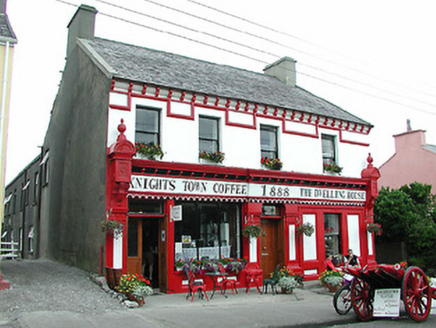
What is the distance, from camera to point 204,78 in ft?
61.1

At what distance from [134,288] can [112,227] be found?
6.70 feet

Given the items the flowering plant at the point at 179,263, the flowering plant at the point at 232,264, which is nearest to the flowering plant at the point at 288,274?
the flowering plant at the point at 232,264

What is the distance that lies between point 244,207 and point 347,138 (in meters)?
6.86

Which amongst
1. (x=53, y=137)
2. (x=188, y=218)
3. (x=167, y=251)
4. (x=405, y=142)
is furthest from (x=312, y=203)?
(x=405, y=142)

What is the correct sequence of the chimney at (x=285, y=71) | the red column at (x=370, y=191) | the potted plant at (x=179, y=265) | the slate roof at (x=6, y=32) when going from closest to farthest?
the slate roof at (x=6, y=32) < the potted plant at (x=179, y=265) < the red column at (x=370, y=191) < the chimney at (x=285, y=71)

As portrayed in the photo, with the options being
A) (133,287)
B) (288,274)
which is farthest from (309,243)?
(133,287)

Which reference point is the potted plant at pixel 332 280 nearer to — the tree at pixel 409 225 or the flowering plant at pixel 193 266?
the flowering plant at pixel 193 266

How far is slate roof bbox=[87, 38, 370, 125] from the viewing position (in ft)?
53.7

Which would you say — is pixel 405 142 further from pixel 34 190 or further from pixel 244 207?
pixel 34 190

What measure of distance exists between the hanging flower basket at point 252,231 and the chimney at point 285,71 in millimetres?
10924

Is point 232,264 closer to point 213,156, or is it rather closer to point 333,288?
point 333,288

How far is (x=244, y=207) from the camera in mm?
16875

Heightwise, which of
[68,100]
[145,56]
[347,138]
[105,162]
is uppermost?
[145,56]

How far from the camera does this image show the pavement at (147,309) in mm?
9981
